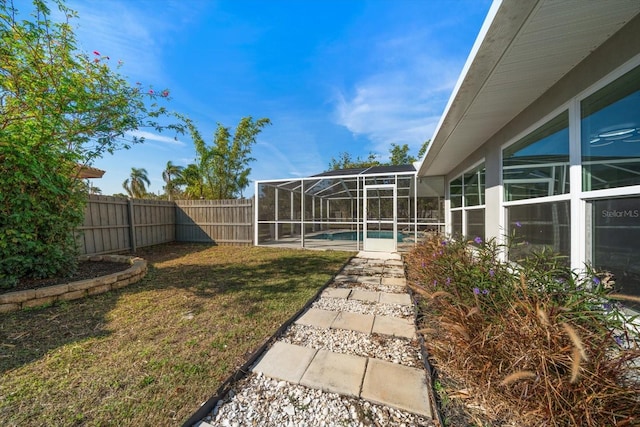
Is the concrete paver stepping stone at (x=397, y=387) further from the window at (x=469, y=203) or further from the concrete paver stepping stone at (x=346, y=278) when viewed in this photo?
the window at (x=469, y=203)

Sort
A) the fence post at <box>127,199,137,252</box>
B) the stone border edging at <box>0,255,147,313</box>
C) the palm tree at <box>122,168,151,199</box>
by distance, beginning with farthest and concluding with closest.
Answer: the palm tree at <box>122,168,151,199</box> < the fence post at <box>127,199,137,252</box> < the stone border edging at <box>0,255,147,313</box>

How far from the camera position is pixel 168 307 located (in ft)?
10.1

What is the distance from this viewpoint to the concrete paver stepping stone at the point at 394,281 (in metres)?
4.13

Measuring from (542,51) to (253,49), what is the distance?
697cm

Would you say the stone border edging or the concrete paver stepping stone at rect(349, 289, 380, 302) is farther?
the concrete paver stepping stone at rect(349, 289, 380, 302)

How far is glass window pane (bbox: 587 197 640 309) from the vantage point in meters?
1.83

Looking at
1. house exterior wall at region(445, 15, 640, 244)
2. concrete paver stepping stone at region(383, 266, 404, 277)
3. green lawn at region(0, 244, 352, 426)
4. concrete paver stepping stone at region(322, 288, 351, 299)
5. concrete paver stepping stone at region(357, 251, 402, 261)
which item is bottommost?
concrete paver stepping stone at region(357, 251, 402, 261)

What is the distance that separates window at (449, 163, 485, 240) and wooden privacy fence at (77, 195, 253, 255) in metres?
7.09

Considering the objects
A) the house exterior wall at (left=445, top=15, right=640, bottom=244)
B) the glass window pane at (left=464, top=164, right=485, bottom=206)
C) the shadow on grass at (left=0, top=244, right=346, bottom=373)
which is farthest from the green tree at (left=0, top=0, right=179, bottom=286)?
the glass window pane at (left=464, top=164, right=485, bottom=206)

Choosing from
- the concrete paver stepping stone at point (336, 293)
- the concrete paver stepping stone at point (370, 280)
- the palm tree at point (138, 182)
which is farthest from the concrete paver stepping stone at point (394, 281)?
the palm tree at point (138, 182)

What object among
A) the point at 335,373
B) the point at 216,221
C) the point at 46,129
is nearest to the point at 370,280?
the point at 335,373

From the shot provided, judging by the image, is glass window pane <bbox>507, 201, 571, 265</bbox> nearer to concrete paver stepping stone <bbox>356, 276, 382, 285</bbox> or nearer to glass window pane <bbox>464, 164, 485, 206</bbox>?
glass window pane <bbox>464, 164, 485, 206</bbox>

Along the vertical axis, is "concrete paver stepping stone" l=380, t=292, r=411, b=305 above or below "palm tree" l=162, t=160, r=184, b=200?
below

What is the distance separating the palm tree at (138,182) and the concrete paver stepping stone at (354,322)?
2577 cm
